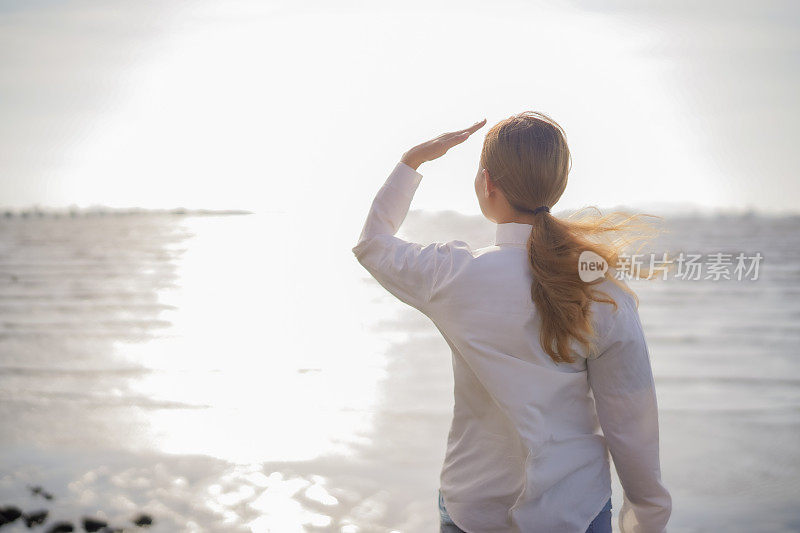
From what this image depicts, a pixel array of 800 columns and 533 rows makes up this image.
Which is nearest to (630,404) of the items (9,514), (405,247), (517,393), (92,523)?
(517,393)

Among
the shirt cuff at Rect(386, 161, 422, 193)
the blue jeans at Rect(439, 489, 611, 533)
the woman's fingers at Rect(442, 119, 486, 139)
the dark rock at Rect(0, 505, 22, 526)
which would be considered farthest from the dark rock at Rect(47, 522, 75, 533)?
the woman's fingers at Rect(442, 119, 486, 139)

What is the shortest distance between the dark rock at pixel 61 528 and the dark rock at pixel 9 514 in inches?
10.8

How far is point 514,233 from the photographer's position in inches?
64.5

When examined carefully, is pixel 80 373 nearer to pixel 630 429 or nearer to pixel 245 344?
pixel 245 344

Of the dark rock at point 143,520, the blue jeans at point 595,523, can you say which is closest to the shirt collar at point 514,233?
the blue jeans at point 595,523

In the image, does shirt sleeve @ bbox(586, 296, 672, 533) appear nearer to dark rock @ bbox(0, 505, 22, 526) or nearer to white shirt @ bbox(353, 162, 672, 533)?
white shirt @ bbox(353, 162, 672, 533)

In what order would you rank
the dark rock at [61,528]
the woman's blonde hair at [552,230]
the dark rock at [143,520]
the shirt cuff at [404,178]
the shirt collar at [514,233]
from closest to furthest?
the woman's blonde hair at [552,230] → the shirt collar at [514,233] → the shirt cuff at [404,178] → the dark rock at [61,528] → the dark rock at [143,520]

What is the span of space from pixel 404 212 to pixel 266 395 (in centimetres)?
600

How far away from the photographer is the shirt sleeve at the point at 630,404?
1597 millimetres

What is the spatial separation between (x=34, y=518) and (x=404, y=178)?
3.63m

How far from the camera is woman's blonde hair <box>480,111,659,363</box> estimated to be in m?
1.53

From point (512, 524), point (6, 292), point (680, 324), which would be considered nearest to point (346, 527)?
point (512, 524)

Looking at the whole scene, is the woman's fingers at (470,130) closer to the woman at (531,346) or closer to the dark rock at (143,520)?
the woman at (531,346)

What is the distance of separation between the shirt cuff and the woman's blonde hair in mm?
200
